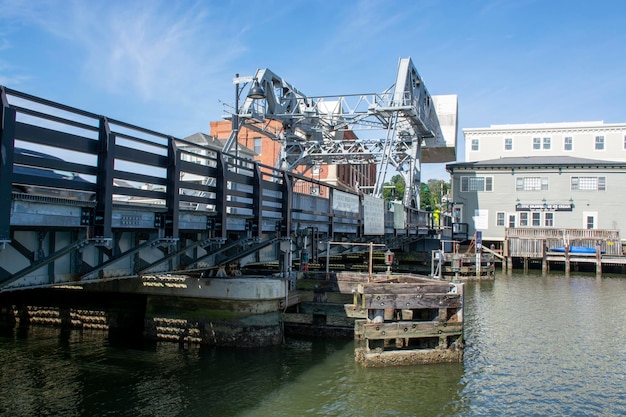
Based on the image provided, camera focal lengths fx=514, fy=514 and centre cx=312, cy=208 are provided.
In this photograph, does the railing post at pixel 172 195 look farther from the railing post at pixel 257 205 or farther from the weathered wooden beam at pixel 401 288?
the weathered wooden beam at pixel 401 288

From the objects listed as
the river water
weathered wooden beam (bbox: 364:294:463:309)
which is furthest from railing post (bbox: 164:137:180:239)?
weathered wooden beam (bbox: 364:294:463:309)

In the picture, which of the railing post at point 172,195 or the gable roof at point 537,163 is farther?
the gable roof at point 537,163

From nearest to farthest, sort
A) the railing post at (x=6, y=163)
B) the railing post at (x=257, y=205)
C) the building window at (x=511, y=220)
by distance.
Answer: the railing post at (x=6, y=163) < the railing post at (x=257, y=205) < the building window at (x=511, y=220)

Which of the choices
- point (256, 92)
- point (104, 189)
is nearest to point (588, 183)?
point (256, 92)

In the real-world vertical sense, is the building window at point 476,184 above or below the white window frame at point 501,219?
above

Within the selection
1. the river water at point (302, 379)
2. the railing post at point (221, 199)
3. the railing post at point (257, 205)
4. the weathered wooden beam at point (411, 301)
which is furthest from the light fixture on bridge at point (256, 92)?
the weathered wooden beam at point (411, 301)

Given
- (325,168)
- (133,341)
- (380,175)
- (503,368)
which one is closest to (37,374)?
(133,341)

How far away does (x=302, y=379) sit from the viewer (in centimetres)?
1336

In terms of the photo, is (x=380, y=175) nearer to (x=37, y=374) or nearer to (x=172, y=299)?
(x=172, y=299)

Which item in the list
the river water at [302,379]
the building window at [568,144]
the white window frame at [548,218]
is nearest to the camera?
the river water at [302,379]

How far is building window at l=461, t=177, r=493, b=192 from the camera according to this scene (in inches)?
2184

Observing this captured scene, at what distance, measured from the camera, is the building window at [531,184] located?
2114 inches

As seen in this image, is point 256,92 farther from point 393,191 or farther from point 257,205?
point 393,191

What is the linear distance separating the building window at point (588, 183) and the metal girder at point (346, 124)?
934 inches
